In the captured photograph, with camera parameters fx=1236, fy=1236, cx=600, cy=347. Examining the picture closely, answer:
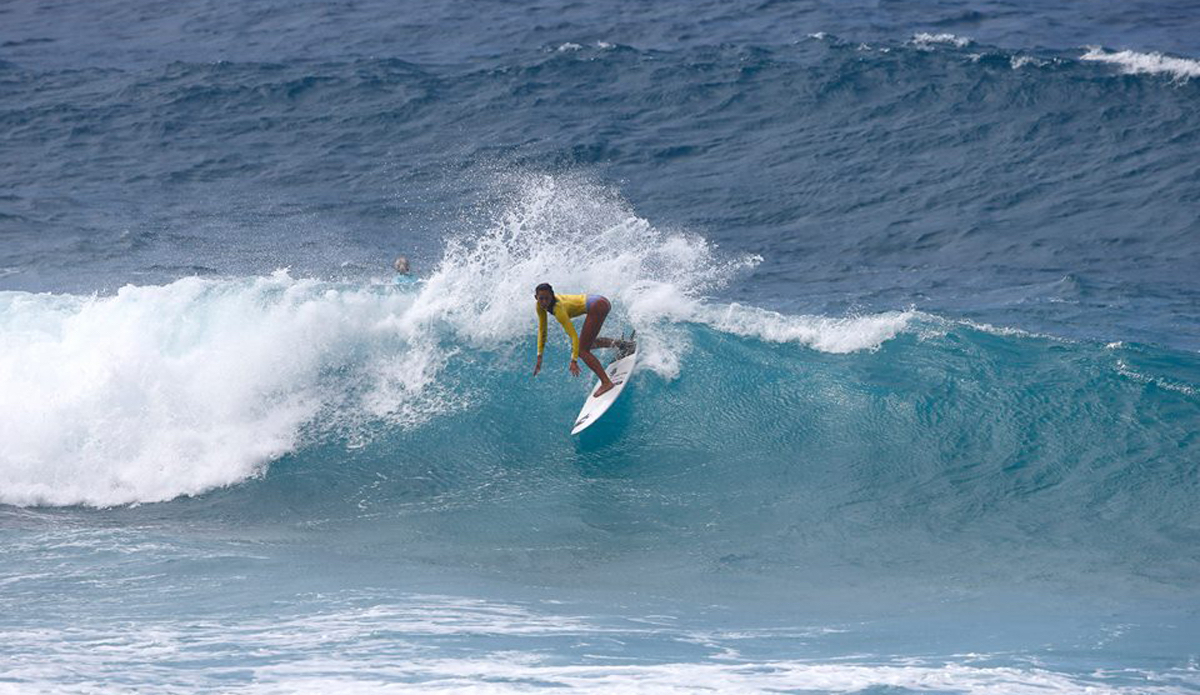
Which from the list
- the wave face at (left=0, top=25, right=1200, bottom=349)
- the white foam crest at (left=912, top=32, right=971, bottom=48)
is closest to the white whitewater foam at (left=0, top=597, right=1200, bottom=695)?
the wave face at (left=0, top=25, right=1200, bottom=349)

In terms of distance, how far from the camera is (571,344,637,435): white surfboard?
11.7m

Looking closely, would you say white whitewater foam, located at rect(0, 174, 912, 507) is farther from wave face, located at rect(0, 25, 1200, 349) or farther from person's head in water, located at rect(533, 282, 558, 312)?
wave face, located at rect(0, 25, 1200, 349)

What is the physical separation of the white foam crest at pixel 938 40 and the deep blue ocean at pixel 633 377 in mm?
144

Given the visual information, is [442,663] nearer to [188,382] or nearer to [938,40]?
[188,382]

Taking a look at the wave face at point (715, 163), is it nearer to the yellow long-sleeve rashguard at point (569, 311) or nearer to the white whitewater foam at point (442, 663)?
the yellow long-sleeve rashguard at point (569, 311)

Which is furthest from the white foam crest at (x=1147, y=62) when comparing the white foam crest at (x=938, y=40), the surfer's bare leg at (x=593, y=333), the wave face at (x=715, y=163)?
the surfer's bare leg at (x=593, y=333)

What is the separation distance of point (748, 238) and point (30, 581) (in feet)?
34.6

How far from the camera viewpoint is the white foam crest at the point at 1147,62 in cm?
2031

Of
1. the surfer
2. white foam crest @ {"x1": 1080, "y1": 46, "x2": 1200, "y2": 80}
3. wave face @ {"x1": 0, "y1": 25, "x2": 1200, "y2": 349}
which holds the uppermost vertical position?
white foam crest @ {"x1": 1080, "y1": 46, "x2": 1200, "y2": 80}

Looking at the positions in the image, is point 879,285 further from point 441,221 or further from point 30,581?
point 30,581

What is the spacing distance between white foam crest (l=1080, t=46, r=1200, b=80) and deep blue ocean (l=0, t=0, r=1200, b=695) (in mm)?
108

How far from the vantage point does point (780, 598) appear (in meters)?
8.95

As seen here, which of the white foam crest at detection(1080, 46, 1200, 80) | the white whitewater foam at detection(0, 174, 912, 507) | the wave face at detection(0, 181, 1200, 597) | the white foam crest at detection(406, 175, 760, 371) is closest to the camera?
the wave face at detection(0, 181, 1200, 597)

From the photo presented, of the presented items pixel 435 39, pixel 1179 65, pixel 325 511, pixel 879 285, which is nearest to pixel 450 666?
pixel 325 511
